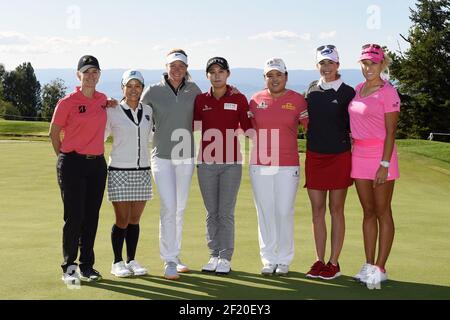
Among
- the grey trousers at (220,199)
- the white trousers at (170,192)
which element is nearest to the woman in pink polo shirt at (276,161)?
the grey trousers at (220,199)

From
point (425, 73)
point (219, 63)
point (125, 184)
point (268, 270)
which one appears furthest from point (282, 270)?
point (425, 73)

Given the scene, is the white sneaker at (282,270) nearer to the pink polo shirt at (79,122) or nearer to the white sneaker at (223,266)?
the white sneaker at (223,266)

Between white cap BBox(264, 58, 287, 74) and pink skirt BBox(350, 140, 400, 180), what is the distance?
102cm

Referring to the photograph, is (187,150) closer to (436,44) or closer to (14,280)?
(14,280)

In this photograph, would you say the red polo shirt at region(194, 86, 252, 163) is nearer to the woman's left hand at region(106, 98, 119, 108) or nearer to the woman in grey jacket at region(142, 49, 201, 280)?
the woman in grey jacket at region(142, 49, 201, 280)

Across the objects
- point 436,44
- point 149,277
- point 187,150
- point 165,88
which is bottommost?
point 149,277

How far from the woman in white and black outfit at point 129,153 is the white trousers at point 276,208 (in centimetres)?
111

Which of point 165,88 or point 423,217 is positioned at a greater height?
point 165,88

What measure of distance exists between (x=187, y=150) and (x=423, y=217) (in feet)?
16.5

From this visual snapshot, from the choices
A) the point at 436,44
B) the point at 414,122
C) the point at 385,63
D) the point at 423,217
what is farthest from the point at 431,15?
the point at 385,63

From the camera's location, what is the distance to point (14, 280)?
607cm

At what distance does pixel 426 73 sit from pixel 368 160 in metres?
52.5

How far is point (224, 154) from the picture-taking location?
21.5 ft
